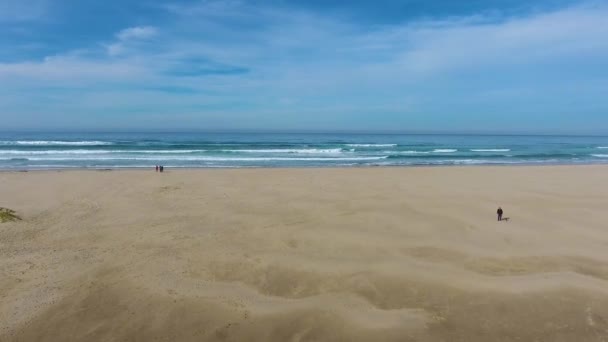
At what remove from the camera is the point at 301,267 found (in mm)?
8781

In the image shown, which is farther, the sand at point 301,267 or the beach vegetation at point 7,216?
the beach vegetation at point 7,216

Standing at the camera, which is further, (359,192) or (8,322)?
(359,192)

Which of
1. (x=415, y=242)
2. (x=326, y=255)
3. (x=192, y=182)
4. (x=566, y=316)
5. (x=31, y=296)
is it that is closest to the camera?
(x=566, y=316)

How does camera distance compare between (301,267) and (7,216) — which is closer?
(301,267)

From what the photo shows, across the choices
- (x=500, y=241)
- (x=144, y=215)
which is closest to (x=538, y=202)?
(x=500, y=241)

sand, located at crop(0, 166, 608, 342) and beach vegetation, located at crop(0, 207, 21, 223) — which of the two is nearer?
sand, located at crop(0, 166, 608, 342)

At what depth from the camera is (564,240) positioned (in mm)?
10852

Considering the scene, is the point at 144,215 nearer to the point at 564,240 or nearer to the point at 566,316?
the point at 566,316

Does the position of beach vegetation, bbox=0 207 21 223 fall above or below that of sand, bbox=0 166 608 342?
above

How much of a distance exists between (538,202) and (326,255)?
35.1ft

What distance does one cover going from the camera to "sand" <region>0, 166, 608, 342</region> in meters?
6.47

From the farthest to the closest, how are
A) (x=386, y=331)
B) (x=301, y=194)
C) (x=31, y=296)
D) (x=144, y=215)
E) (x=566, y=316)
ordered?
(x=301, y=194)
(x=144, y=215)
(x=31, y=296)
(x=566, y=316)
(x=386, y=331)

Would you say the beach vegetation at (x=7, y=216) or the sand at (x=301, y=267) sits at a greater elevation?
the beach vegetation at (x=7, y=216)

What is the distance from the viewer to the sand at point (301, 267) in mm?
6469
